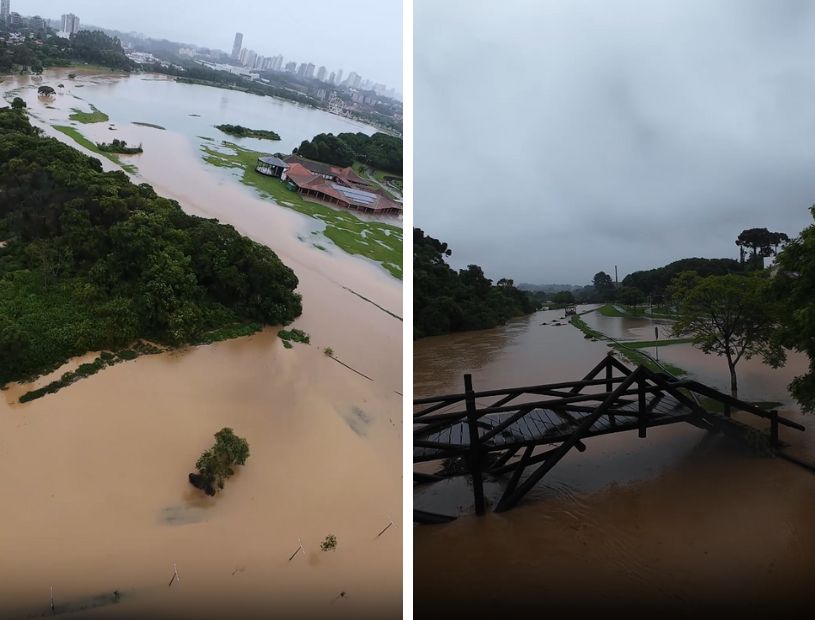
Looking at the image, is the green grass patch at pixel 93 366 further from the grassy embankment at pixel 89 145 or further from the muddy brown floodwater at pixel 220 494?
the grassy embankment at pixel 89 145

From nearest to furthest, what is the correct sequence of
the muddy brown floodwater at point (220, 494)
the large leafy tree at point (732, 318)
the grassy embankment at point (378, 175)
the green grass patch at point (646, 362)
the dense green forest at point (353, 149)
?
the muddy brown floodwater at point (220, 494), the large leafy tree at point (732, 318), the green grass patch at point (646, 362), the grassy embankment at point (378, 175), the dense green forest at point (353, 149)

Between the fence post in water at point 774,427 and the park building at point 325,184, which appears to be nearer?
the fence post in water at point 774,427

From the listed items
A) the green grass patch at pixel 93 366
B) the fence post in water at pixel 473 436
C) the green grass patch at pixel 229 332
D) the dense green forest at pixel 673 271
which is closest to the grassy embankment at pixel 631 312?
the dense green forest at pixel 673 271

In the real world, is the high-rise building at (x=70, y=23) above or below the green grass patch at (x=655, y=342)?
above

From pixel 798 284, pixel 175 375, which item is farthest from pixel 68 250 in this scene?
pixel 798 284

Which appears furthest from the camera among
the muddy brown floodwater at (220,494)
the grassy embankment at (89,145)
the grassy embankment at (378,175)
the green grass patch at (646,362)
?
the grassy embankment at (378,175)

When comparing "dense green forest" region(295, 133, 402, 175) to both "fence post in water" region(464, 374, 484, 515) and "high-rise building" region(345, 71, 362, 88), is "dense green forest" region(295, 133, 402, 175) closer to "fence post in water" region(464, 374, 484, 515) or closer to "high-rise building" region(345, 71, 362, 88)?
"high-rise building" region(345, 71, 362, 88)

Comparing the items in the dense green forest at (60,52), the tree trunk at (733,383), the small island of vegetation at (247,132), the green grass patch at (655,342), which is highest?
the dense green forest at (60,52)
